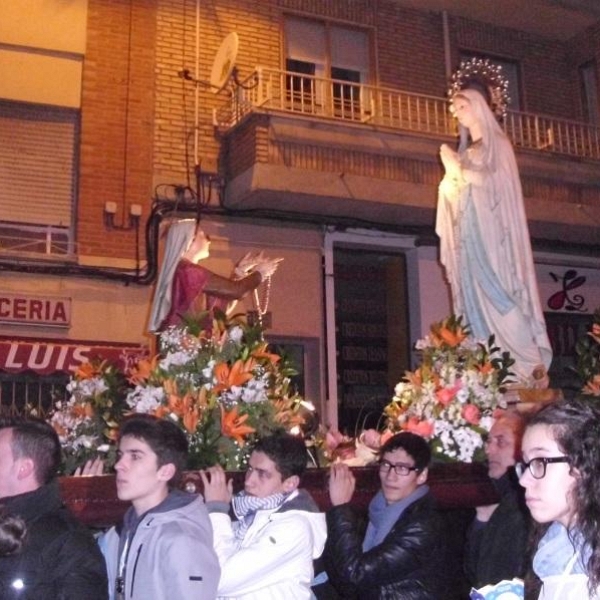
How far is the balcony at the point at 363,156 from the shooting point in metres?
12.5

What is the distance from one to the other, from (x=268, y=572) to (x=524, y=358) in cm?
364

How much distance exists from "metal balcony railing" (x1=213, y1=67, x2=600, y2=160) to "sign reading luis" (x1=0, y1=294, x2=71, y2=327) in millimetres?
3500

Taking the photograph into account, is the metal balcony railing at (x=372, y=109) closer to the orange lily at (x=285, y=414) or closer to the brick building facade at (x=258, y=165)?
the brick building facade at (x=258, y=165)

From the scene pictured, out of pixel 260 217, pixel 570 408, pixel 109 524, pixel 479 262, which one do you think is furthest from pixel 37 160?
pixel 570 408

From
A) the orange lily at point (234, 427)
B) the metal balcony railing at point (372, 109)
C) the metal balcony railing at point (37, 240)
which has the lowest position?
the orange lily at point (234, 427)

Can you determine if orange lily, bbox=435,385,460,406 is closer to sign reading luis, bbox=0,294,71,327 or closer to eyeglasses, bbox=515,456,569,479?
eyeglasses, bbox=515,456,569,479

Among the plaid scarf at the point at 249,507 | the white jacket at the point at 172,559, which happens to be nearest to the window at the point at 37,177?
the plaid scarf at the point at 249,507

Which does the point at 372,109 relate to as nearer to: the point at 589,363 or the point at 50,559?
the point at 589,363

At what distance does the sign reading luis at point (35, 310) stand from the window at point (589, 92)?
9694 millimetres

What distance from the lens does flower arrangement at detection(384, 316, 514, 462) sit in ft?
17.2

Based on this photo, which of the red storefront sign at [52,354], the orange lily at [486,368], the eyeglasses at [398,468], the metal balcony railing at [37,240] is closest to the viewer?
the eyeglasses at [398,468]

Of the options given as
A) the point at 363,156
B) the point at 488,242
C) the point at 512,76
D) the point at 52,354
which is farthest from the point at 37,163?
the point at 512,76

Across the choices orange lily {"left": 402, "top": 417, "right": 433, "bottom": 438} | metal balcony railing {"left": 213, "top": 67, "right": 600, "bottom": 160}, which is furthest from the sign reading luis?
orange lily {"left": 402, "top": 417, "right": 433, "bottom": 438}

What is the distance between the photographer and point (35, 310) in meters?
12.0
